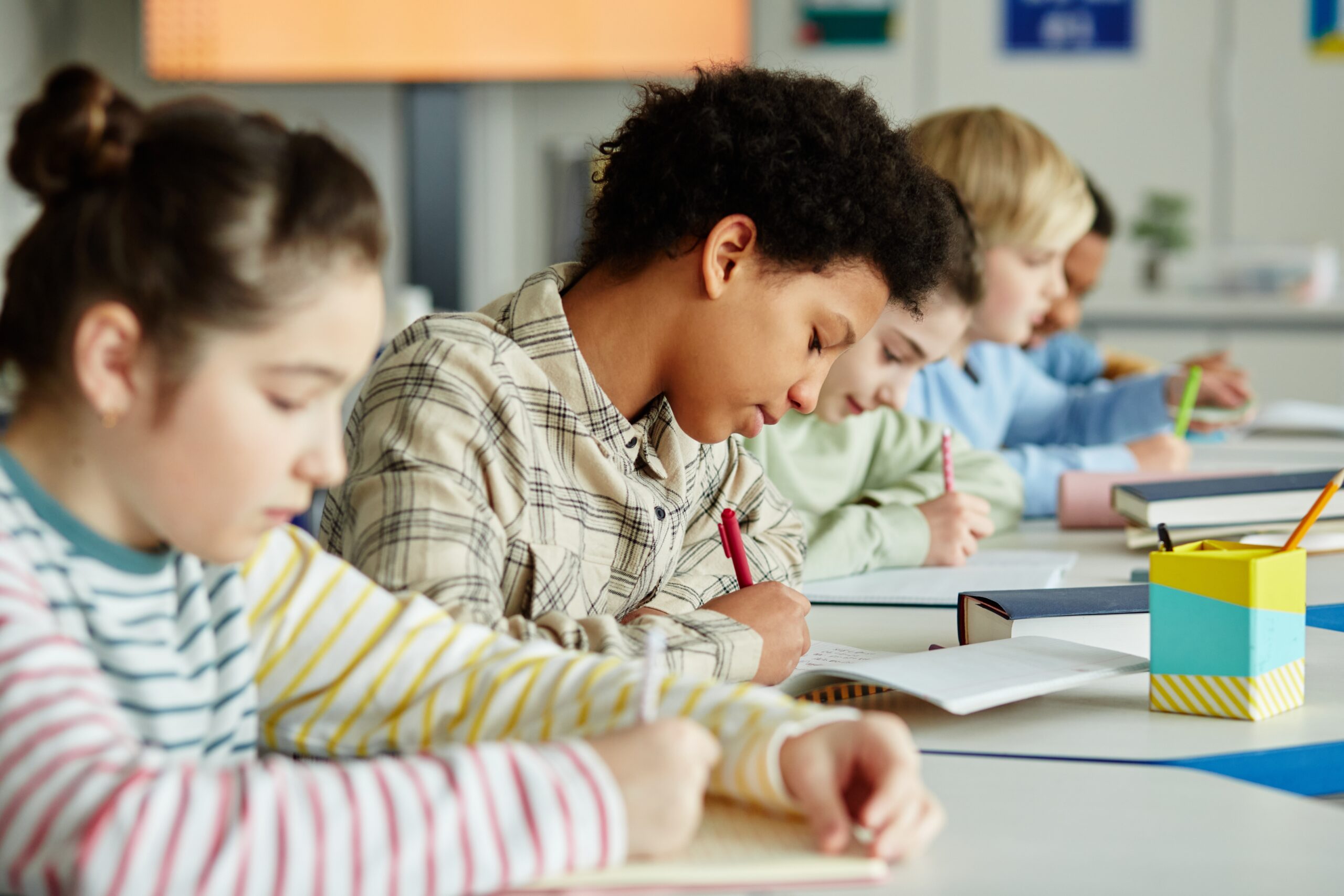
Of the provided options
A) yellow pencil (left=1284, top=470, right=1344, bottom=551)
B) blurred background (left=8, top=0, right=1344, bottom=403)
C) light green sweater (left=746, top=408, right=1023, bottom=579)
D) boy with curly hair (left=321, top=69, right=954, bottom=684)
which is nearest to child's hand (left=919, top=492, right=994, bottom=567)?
light green sweater (left=746, top=408, right=1023, bottom=579)

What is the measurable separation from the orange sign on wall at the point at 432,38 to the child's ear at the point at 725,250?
11.2ft

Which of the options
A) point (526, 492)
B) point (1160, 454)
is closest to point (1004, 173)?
point (1160, 454)

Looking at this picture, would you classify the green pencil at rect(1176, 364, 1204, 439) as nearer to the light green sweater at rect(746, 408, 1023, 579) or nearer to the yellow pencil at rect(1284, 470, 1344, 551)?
the light green sweater at rect(746, 408, 1023, 579)

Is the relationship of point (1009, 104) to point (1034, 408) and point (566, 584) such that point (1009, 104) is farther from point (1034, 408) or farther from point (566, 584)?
point (566, 584)

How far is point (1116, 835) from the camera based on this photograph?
0.62 m

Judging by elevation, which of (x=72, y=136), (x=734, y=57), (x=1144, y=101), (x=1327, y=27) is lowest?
(x=72, y=136)

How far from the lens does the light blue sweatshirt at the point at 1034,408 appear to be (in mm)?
1988

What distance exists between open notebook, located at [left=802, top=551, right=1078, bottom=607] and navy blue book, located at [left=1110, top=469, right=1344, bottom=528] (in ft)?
0.32

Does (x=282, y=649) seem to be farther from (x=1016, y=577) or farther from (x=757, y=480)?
(x=1016, y=577)

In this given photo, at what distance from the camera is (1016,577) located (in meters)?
1.26

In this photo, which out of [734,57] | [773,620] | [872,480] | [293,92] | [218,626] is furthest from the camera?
[293,92]

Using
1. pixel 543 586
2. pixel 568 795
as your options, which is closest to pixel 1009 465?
pixel 543 586

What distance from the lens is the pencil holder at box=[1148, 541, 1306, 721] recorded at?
0.79m

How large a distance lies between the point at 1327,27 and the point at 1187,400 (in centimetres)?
269
